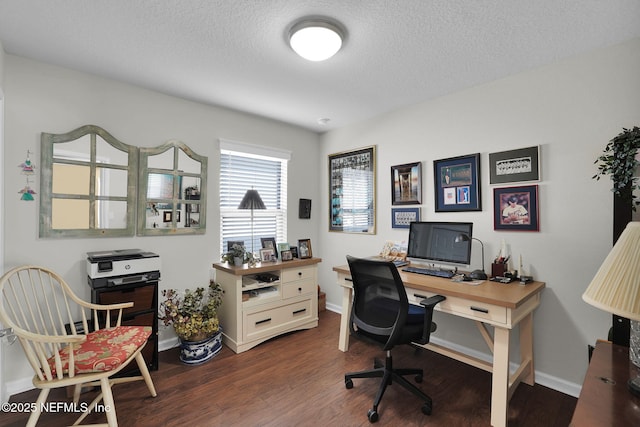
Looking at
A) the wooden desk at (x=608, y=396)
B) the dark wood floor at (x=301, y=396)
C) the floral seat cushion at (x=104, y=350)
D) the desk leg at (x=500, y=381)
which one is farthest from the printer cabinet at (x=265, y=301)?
the wooden desk at (x=608, y=396)

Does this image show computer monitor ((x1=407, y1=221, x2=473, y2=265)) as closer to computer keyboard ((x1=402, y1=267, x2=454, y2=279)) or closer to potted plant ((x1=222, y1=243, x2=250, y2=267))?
computer keyboard ((x1=402, y1=267, x2=454, y2=279))

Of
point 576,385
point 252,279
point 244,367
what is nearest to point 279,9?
point 252,279

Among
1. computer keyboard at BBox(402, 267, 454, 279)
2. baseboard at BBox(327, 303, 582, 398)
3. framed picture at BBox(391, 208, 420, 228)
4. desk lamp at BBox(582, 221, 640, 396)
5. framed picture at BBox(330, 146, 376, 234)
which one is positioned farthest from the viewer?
framed picture at BBox(330, 146, 376, 234)

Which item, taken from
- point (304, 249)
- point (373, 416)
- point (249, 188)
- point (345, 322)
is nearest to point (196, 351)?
point (345, 322)

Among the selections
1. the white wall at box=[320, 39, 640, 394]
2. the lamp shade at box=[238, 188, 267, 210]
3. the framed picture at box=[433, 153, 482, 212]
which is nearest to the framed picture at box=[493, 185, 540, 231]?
the white wall at box=[320, 39, 640, 394]

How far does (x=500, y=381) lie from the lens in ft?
5.89

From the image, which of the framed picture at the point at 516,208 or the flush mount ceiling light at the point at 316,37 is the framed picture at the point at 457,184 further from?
the flush mount ceiling light at the point at 316,37

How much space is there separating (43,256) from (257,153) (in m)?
2.13

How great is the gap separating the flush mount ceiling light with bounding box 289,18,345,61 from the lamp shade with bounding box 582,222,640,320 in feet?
5.62

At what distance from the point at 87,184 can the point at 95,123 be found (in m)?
0.52

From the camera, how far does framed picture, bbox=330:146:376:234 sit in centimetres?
350

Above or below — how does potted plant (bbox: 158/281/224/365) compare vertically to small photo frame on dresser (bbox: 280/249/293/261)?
below

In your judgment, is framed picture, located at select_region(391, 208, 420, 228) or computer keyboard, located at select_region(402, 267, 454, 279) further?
framed picture, located at select_region(391, 208, 420, 228)

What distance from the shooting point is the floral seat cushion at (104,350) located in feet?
5.32
